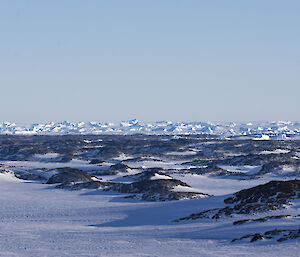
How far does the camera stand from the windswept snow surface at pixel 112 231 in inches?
674

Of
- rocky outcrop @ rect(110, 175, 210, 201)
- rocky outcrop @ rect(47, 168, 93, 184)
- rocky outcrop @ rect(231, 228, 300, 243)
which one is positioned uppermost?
rocky outcrop @ rect(47, 168, 93, 184)

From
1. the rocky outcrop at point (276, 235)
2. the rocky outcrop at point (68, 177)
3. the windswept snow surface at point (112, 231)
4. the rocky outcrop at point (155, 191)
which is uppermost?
the rocky outcrop at point (68, 177)

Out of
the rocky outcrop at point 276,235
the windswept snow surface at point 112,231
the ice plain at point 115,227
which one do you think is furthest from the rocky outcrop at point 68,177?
the rocky outcrop at point 276,235

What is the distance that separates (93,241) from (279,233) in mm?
7033

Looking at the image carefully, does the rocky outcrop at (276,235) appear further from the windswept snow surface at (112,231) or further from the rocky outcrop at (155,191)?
the rocky outcrop at (155,191)

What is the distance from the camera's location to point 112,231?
22.0 meters

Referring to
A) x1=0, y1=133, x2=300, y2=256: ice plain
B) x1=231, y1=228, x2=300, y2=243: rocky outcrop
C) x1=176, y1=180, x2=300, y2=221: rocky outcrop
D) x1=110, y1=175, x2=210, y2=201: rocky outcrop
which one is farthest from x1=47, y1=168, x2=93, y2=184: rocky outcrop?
x1=231, y1=228, x2=300, y2=243: rocky outcrop

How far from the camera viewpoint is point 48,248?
712 inches

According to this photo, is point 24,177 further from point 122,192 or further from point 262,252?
point 262,252

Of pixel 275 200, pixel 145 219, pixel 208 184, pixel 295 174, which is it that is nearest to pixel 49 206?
pixel 145 219

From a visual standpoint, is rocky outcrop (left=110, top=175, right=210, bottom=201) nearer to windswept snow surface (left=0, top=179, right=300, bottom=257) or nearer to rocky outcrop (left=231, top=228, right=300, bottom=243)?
windswept snow surface (left=0, top=179, right=300, bottom=257)

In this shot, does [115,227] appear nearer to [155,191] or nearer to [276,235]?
[276,235]

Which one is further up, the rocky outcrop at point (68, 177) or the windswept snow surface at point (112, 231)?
the rocky outcrop at point (68, 177)

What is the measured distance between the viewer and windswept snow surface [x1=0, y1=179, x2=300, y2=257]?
1711 centimetres
